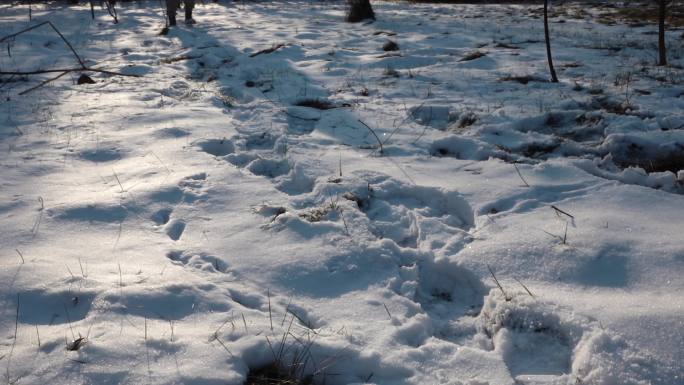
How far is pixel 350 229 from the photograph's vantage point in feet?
9.50

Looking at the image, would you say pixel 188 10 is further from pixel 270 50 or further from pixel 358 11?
pixel 270 50

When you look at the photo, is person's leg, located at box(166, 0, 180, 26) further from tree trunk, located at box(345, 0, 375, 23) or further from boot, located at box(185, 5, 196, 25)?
tree trunk, located at box(345, 0, 375, 23)

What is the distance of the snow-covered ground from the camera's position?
1940mm

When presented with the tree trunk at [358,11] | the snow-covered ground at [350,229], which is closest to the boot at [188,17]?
the tree trunk at [358,11]

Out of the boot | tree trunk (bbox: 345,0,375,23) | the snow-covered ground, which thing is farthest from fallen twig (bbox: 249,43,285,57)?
the boot

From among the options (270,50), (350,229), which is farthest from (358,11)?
(350,229)

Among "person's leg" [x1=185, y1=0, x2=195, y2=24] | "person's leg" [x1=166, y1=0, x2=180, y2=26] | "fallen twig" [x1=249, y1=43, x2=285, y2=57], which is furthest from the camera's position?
"person's leg" [x1=185, y1=0, x2=195, y2=24]

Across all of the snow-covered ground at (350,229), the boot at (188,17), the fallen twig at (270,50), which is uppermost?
the boot at (188,17)

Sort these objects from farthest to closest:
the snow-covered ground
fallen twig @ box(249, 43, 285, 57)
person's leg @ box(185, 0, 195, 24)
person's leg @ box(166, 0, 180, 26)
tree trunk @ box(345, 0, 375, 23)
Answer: tree trunk @ box(345, 0, 375, 23) → person's leg @ box(185, 0, 195, 24) → person's leg @ box(166, 0, 180, 26) → fallen twig @ box(249, 43, 285, 57) → the snow-covered ground

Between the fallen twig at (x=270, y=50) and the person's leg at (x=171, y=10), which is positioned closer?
the fallen twig at (x=270, y=50)

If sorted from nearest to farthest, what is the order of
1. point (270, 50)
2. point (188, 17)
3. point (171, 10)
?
point (270, 50), point (171, 10), point (188, 17)

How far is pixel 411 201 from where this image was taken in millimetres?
3264

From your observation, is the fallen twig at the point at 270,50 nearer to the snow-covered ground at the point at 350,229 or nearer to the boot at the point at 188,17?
the snow-covered ground at the point at 350,229

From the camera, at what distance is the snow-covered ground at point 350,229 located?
1.94 meters
